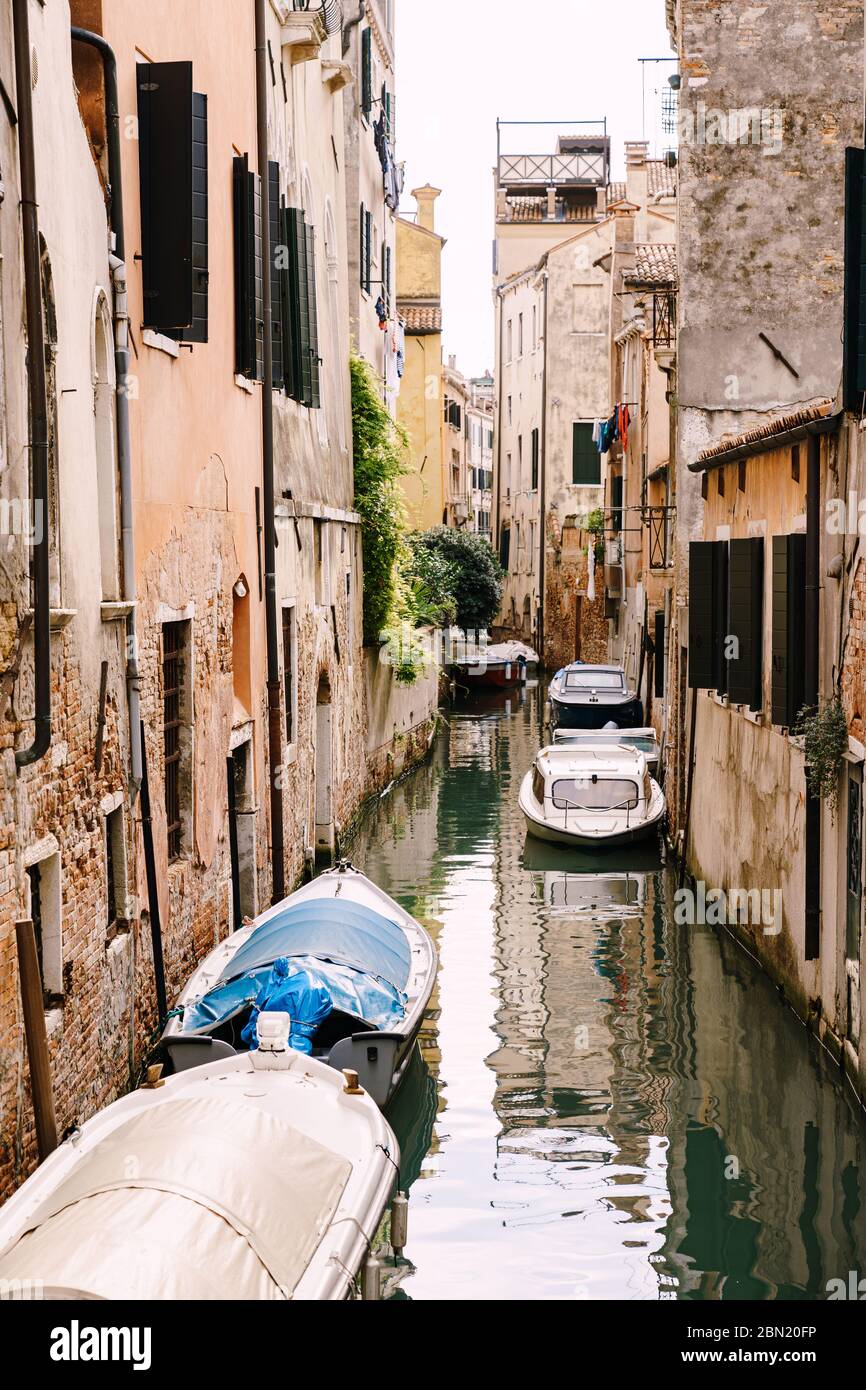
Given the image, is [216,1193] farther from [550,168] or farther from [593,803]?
[550,168]

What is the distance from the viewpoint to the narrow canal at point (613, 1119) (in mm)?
7754

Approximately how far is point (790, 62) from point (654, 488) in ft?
28.4

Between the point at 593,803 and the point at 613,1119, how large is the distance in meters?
8.81

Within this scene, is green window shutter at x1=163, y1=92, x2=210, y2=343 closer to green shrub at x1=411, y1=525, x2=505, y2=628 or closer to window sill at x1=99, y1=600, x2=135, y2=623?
window sill at x1=99, y1=600, x2=135, y2=623

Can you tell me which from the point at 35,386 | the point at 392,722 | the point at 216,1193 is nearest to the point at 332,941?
the point at 216,1193

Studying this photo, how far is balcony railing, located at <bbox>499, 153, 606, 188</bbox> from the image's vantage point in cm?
5350

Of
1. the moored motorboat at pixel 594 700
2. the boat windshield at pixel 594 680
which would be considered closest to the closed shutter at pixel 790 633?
the moored motorboat at pixel 594 700

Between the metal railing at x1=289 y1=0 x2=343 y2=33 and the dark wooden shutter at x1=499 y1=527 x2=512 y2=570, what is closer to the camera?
the metal railing at x1=289 y1=0 x2=343 y2=33

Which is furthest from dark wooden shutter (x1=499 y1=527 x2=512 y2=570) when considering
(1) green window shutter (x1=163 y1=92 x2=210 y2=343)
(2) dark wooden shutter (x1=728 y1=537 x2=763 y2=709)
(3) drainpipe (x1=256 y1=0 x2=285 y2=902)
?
(1) green window shutter (x1=163 y1=92 x2=210 y2=343)

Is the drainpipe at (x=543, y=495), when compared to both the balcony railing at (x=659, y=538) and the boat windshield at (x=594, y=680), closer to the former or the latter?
the boat windshield at (x=594, y=680)

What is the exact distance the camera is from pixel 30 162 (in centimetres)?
677

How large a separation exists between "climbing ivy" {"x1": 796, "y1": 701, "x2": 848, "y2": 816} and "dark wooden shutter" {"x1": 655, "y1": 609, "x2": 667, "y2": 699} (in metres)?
13.6

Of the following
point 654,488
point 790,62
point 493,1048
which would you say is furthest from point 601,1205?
point 654,488

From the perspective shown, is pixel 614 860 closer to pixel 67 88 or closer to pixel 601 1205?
pixel 601 1205
